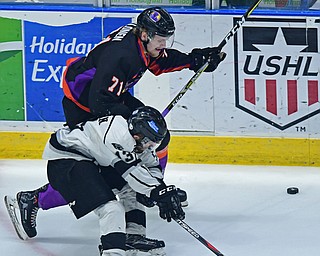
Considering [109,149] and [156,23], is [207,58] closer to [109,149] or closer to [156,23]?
[156,23]

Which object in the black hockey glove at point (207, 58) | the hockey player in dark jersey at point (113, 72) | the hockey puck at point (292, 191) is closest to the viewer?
the hockey player in dark jersey at point (113, 72)

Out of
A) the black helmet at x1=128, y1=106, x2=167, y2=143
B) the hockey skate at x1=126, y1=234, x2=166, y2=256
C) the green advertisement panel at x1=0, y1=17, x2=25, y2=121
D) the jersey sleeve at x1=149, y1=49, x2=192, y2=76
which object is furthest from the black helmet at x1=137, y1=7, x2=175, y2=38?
the green advertisement panel at x1=0, y1=17, x2=25, y2=121

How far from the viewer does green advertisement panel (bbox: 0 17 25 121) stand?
6.17m

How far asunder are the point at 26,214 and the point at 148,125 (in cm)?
90

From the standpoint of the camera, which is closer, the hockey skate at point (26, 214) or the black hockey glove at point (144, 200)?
the black hockey glove at point (144, 200)

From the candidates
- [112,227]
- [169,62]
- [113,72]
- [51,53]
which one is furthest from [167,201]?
[51,53]

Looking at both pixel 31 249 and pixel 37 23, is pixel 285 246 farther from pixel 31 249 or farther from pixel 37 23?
pixel 37 23

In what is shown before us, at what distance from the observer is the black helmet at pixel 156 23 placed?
4.72 m

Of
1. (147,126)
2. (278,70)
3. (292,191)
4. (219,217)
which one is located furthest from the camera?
(278,70)

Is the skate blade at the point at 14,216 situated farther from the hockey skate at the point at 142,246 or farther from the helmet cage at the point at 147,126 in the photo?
the helmet cage at the point at 147,126

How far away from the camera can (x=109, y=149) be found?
14.7 feet

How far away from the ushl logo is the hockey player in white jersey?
4.87ft

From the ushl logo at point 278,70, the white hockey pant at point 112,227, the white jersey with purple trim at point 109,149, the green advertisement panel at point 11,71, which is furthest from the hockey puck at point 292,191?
the green advertisement panel at point 11,71

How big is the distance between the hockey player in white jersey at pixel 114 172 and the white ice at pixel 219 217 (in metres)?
0.37
